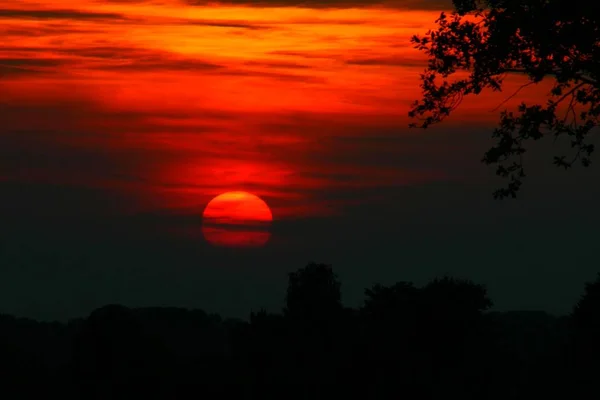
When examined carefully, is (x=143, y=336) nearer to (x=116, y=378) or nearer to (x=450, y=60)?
(x=116, y=378)

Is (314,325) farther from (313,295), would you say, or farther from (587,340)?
(587,340)

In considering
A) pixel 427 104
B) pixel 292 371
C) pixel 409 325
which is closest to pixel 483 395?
pixel 409 325

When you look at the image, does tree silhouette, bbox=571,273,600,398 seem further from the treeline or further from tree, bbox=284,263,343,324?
tree, bbox=284,263,343,324

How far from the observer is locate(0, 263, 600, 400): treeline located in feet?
247

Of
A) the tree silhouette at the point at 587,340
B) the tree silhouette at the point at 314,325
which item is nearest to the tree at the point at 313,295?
the tree silhouette at the point at 314,325

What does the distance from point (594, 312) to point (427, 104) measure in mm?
53048

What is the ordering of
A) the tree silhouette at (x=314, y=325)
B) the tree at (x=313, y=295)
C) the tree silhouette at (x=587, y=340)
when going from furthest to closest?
the tree at (x=313, y=295)
the tree silhouette at (x=587, y=340)
the tree silhouette at (x=314, y=325)

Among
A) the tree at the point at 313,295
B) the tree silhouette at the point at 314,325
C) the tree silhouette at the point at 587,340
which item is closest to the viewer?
the tree silhouette at the point at 314,325

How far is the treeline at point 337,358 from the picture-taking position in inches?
2968

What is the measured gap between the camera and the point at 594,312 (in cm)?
8194

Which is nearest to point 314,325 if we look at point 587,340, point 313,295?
point 313,295

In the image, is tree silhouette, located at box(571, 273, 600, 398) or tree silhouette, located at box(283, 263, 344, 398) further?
tree silhouette, located at box(571, 273, 600, 398)

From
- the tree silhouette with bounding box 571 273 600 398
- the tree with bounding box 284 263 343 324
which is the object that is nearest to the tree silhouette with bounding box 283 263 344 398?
the tree with bounding box 284 263 343 324

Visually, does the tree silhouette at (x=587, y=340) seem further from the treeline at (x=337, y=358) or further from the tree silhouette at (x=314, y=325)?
the tree silhouette at (x=314, y=325)
